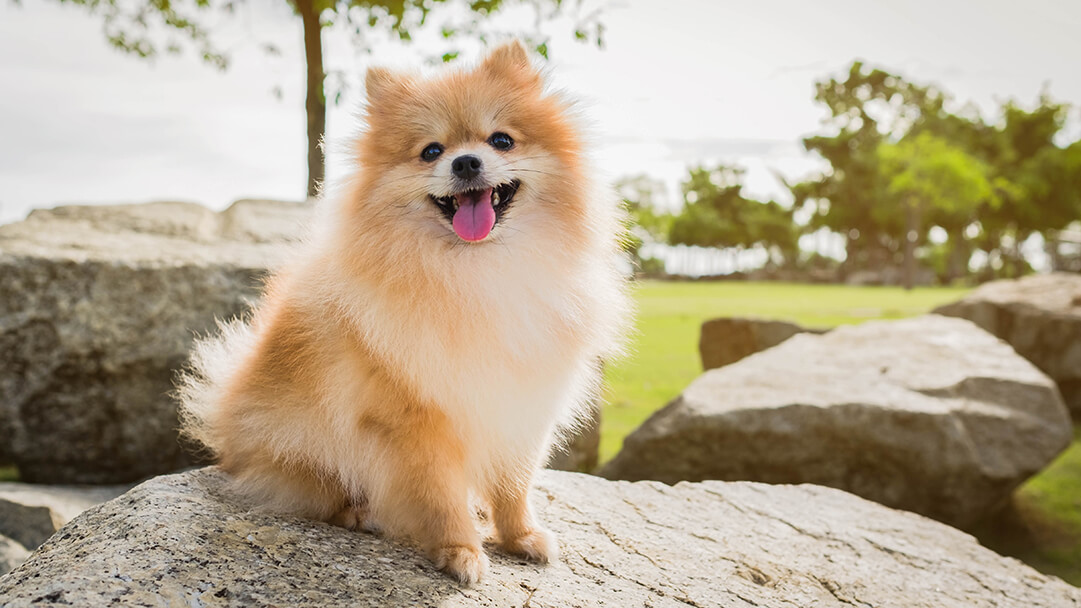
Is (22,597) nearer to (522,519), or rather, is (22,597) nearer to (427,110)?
(522,519)

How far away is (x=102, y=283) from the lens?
441 centimetres

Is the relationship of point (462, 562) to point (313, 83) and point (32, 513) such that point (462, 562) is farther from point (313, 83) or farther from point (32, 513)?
point (313, 83)

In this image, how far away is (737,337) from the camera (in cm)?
852

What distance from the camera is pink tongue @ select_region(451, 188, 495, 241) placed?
215 centimetres

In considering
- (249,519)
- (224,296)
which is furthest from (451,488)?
(224,296)

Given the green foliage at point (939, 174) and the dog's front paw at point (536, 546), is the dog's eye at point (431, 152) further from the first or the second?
the green foliage at point (939, 174)

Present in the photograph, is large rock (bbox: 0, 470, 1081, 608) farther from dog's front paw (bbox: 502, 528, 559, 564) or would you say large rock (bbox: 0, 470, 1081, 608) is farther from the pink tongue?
the pink tongue

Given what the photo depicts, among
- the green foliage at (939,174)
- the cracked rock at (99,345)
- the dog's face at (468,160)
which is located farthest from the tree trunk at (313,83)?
the green foliage at (939,174)

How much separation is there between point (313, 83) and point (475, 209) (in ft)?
18.6

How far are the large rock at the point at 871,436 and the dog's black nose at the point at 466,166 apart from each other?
2950 mm

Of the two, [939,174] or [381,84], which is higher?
[939,174]

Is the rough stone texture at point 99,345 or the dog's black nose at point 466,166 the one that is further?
the rough stone texture at point 99,345

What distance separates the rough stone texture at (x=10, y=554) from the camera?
10.5ft

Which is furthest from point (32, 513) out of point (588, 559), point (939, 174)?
point (939, 174)
